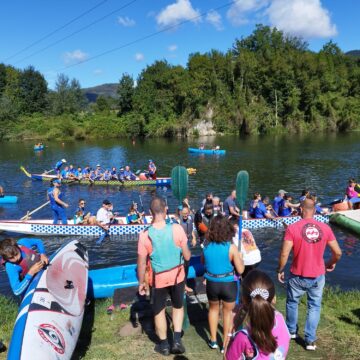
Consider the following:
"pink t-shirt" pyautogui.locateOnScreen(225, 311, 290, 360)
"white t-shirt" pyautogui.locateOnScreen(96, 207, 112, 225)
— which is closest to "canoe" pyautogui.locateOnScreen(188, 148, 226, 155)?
"white t-shirt" pyautogui.locateOnScreen(96, 207, 112, 225)

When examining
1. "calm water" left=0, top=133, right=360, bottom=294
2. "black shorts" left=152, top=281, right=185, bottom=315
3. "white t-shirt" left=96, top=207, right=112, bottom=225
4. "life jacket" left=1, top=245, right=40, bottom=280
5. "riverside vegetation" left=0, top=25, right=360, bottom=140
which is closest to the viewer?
"black shorts" left=152, top=281, right=185, bottom=315

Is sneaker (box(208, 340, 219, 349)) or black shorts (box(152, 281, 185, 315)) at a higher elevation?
black shorts (box(152, 281, 185, 315))

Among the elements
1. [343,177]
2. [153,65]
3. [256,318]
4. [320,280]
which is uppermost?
[153,65]

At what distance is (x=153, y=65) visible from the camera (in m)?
77.3

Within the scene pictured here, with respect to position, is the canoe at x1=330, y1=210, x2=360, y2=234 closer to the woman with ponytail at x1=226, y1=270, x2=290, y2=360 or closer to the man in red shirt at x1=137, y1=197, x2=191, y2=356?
the man in red shirt at x1=137, y1=197, x2=191, y2=356

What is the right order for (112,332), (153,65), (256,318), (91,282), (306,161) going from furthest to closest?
(153,65)
(306,161)
(91,282)
(112,332)
(256,318)

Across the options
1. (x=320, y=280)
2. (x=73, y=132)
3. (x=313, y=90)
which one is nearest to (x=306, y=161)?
(x=320, y=280)

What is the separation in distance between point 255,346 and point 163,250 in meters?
2.05

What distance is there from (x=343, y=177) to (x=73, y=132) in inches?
2075

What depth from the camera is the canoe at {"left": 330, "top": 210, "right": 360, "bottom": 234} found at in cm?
1436

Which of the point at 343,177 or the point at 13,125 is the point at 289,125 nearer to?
the point at 343,177

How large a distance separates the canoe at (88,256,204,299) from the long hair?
4.80 m

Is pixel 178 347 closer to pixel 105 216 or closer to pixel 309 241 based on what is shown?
pixel 309 241

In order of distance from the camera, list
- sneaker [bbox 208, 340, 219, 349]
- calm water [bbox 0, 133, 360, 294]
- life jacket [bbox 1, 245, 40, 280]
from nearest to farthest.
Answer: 1. sneaker [bbox 208, 340, 219, 349]
2. life jacket [bbox 1, 245, 40, 280]
3. calm water [bbox 0, 133, 360, 294]
